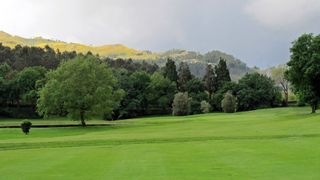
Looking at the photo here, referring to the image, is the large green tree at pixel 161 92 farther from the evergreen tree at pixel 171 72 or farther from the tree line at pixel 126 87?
the evergreen tree at pixel 171 72

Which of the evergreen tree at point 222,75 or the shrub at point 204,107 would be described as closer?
the shrub at point 204,107

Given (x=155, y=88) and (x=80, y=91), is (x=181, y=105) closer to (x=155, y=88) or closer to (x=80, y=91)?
(x=155, y=88)

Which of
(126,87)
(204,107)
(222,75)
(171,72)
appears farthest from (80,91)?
(222,75)

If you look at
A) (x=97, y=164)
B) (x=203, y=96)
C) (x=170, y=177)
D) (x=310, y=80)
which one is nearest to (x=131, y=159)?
(x=97, y=164)

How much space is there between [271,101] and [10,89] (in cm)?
7696

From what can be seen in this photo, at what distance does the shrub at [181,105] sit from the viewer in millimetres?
127688

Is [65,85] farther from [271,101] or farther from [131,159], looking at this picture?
[271,101]

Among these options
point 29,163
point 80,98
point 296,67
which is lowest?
point 29,163

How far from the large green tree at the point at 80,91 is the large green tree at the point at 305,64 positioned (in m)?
30.3

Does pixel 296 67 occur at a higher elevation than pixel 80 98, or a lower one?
higher

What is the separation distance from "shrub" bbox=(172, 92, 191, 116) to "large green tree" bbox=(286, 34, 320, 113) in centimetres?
5094

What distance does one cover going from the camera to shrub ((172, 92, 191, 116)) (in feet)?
419

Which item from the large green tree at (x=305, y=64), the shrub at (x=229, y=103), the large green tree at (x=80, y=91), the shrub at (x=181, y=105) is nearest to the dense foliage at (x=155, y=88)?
the shrub at (x=181, y=105)

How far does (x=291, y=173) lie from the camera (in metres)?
16.2
